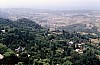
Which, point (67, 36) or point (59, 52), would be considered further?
point (67, 36)

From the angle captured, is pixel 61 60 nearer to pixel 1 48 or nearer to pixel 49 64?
pixel 49 64

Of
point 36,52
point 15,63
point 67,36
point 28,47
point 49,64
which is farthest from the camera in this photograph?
point 67,36

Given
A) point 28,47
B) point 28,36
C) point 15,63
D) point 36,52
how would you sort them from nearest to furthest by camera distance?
1. point 15,63
2. point 36,52
3. point 28,47
4. point 28,36

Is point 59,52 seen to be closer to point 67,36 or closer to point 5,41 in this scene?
point 5,41

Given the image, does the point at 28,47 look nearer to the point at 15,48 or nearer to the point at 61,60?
the point at 15,48

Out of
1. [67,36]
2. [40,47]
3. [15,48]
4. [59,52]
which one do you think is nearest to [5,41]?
[15,48]

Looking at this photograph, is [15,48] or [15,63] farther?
[15,48]

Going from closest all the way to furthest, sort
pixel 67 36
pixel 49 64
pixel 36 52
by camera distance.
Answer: pixel 49 64 < pixel 36 52 < pixel 67 36

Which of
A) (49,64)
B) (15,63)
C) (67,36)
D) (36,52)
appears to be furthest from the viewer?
(67,36)

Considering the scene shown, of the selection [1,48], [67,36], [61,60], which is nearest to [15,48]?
[1,48]
